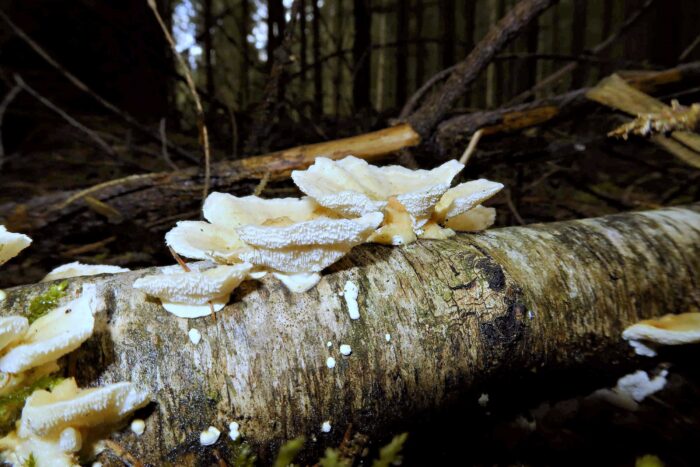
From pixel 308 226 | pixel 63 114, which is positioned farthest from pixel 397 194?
pixel 63 114

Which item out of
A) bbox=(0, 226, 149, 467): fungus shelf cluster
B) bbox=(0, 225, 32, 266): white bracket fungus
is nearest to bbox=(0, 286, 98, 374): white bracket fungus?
bbox=(0, 226, 149, 467): fungus shelf cluster

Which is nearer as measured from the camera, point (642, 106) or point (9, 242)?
point (9, 242)

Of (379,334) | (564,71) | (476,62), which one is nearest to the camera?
(379,334)

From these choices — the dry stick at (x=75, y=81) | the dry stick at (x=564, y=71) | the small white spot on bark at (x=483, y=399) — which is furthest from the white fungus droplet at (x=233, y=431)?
the dry stick at (x=564, y=71)

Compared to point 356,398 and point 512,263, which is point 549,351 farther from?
point 356,398

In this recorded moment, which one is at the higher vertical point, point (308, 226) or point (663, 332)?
point (308, 226)

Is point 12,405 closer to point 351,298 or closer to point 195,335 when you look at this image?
point 195,335

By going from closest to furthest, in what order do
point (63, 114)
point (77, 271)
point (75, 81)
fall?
point (77, 271), point (63, 114), point (75, 81)
